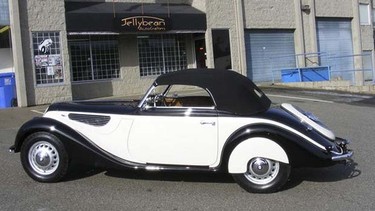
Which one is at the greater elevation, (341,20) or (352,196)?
(341,20)

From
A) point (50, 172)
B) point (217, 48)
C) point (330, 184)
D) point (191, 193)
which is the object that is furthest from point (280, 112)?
point (217, 48)

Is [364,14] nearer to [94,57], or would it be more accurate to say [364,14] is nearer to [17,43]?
[94,57]

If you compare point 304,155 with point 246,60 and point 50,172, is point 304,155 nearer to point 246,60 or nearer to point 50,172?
point 50,172

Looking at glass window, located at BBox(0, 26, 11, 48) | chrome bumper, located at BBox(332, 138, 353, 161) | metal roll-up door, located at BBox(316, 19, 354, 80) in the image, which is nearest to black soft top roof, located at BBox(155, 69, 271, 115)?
chrome bumper, located at BBox(332, 138, 353, 161)

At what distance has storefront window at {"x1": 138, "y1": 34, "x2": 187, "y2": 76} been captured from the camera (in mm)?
21062

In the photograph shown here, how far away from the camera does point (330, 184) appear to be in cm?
632

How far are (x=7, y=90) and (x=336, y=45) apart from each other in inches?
719

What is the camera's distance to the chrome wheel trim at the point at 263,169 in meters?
6.00

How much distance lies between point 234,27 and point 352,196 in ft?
57.6

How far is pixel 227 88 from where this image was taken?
6.36 meters

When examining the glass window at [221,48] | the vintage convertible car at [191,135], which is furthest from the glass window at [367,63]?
the vintage convertible car at [191,135]

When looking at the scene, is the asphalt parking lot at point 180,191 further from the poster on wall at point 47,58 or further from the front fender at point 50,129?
the poster on wall at point 47,58

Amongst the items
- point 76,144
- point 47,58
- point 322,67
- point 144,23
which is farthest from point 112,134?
point 322,67

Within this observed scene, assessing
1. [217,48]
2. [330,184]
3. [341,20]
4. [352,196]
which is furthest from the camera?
[341,20]
